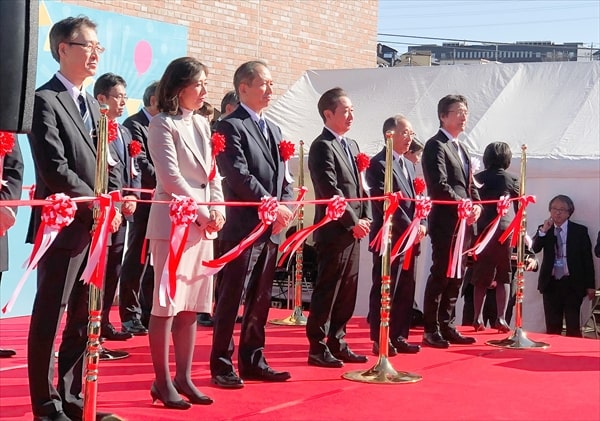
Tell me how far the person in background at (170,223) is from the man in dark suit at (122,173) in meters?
1.01

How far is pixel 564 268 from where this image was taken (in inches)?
349

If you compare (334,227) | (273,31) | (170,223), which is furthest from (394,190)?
(273,31)

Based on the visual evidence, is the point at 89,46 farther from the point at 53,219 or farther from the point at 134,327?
the point at 134,327

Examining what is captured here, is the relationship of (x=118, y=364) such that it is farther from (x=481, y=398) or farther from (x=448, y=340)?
(x=448, y=340)

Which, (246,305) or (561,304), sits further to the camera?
(561,304)

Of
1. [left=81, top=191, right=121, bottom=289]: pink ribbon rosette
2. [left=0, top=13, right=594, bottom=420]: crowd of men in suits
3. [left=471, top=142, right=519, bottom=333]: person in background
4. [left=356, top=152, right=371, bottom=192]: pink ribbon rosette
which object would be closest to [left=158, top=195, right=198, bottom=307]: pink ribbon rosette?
[left=0, top=13, right=594, bottom=420]: crowd of men in suits

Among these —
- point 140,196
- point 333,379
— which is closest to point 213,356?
point 333,379

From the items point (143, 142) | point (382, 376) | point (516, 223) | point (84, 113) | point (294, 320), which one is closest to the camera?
point (84, 113)

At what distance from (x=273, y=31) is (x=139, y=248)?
6.23m

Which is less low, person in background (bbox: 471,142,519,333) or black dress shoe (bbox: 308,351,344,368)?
person in background (bbox: 471,142,519,333)

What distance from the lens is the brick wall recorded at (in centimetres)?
1114

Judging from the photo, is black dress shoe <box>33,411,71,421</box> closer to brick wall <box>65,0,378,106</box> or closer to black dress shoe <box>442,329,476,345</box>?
black dress shoe <box>442,329,476,345</box>

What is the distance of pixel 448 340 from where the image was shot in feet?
23.7

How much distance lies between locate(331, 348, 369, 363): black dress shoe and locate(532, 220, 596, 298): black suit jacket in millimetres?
3404
